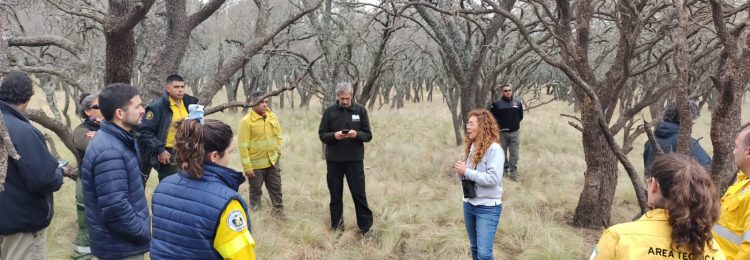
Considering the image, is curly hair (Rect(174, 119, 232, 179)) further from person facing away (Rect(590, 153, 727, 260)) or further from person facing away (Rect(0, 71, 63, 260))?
person facing away (Rect(590, 153, 727, 260))

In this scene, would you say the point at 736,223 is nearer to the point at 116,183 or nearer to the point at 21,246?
the point at 116,183

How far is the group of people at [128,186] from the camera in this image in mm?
1926

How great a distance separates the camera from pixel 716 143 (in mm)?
2262

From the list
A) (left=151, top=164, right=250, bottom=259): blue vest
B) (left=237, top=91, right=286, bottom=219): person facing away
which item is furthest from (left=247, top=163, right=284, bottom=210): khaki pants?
(left=151, top=164, right=250, bottom=259): blue vest

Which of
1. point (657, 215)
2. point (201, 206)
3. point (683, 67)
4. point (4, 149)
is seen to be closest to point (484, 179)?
point (683, 67)

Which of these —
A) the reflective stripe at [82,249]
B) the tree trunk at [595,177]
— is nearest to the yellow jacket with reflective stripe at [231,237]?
the reflective stripe at [82,249]

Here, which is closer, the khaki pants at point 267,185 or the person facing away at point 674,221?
the person facing away at point 674,221

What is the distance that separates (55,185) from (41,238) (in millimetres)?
410

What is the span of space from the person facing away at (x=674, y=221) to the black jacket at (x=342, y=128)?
3.38m

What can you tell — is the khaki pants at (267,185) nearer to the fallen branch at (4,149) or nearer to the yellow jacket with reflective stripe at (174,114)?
the yellow jacket with reflective stripe at (174,114)

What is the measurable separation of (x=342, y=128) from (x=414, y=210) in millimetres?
1875

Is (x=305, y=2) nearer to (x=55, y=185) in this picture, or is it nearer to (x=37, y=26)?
(x=55, y=185)

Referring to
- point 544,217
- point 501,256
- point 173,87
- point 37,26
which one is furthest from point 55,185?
point 37,26

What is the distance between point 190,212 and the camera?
1915mm
